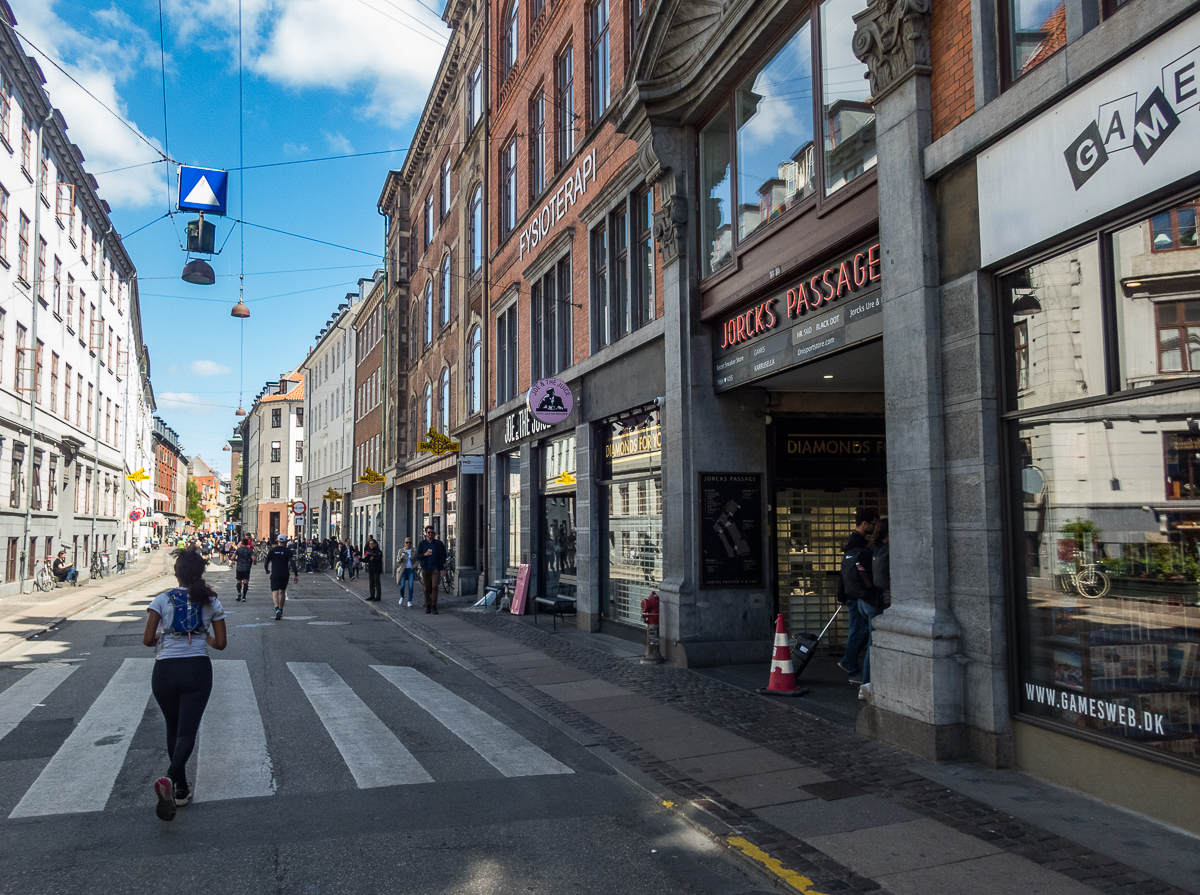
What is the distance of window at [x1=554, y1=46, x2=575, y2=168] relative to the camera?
58.6ft

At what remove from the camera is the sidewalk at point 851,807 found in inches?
187

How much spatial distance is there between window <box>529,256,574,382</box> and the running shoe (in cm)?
1319

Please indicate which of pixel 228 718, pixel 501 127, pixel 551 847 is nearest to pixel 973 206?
pixel 551 847

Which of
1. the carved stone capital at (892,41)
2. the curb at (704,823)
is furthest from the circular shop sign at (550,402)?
the carved stone capital at (892,41)

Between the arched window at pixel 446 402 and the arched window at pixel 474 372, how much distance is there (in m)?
3.30

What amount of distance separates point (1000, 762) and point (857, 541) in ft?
11.9

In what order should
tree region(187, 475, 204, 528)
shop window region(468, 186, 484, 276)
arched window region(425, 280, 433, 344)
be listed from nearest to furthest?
shop window region(468, 186, 484, 276), arched window region(425, 280, 433, 344), tree region(187, 475, 204, 528)

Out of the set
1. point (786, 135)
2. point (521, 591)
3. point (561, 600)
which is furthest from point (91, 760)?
point (521, 591)

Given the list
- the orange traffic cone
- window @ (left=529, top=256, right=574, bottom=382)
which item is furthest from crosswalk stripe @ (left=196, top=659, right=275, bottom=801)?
window @ (left=529, top=256, right=574, bottom=382)

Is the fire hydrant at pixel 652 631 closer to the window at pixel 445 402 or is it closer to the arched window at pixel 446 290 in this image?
the window at pixel 445 402

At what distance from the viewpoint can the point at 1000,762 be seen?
6719 millimetres

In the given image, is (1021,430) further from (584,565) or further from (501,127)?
(501,127)

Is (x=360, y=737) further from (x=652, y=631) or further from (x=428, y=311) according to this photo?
(x=428, y=311)

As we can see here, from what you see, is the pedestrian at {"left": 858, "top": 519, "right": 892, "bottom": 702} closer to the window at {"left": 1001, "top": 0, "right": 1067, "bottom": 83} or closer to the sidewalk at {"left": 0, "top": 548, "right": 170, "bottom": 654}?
the window at {"left": 1001, "top": 0, "right": 1067, "bottom": 83}
